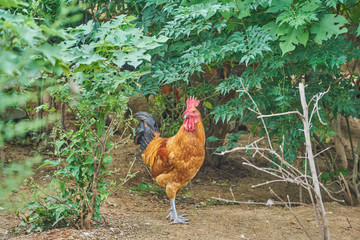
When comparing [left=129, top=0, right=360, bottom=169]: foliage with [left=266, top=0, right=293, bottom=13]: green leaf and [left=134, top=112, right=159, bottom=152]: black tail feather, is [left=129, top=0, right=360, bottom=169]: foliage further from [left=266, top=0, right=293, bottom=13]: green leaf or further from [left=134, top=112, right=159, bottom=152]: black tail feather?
[left=134, top=112, right=159, bottom=152]: black tail feather

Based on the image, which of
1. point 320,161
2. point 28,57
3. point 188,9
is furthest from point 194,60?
point 320,161

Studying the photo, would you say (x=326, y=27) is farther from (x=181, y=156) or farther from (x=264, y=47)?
(x=181, y=156)

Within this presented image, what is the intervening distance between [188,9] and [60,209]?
80.9 inches

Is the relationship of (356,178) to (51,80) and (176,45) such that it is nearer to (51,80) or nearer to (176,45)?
(176,45)

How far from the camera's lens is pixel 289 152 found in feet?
14.1

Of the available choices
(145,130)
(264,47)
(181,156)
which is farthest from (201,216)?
(264,47)

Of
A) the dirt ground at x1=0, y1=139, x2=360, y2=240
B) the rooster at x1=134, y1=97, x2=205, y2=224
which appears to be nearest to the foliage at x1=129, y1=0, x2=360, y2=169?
the rooster at x1=134, y1=97, x2=205, y2=224

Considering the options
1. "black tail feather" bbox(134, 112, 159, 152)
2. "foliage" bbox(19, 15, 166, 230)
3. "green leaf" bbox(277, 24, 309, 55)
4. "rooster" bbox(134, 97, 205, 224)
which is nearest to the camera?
"foliage" bbox(19, 15, 166, 230)

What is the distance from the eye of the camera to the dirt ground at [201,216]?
11.7 ft

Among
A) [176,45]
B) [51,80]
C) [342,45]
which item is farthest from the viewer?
[176,45]

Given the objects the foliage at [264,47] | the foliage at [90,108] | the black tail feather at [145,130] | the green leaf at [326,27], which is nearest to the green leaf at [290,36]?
the foliage at [264,47]

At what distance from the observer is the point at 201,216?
434cm

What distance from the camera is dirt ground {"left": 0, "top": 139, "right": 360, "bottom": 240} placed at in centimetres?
358

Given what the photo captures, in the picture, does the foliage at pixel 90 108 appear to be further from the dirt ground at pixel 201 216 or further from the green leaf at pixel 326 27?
the green leaf at pixel 326 27
